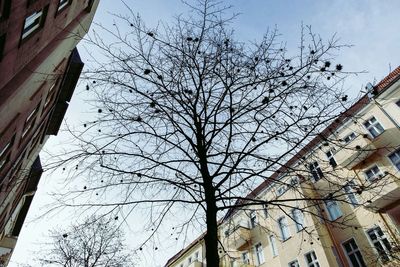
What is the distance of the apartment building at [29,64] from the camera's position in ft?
25.6

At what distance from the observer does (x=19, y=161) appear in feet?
50.5

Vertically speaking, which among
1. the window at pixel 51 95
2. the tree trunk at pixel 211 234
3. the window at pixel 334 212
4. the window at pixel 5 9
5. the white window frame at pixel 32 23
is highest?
the window at pixel 51 95

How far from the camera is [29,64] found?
37.3 ft

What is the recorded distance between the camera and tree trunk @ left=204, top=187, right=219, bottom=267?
4.58 m

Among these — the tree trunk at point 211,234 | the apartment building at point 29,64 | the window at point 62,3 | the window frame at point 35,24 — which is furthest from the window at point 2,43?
the tree trunk at point 211,234

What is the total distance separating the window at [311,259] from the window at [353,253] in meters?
1.84

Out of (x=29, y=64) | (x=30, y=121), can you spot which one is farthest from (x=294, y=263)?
(x=29, y=64)

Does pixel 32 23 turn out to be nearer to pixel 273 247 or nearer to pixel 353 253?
pixel 353 253

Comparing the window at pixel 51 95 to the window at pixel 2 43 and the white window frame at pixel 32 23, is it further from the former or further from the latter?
the window at pixel 2 43

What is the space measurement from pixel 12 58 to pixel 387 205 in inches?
731

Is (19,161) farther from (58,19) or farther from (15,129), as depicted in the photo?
(58,19)

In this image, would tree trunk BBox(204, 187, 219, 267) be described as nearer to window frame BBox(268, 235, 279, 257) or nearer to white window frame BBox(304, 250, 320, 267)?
white window frame BBox(304, 250, 320, 267)

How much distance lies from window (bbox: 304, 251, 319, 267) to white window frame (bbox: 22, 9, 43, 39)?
61.4 ft

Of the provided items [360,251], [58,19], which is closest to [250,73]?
[58,19]
